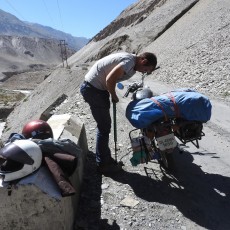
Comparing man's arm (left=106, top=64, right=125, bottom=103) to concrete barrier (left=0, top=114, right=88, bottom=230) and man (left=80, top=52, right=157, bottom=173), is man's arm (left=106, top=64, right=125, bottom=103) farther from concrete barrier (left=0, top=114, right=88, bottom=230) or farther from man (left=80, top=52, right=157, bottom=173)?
concrete barrier (left=0, top=114, right=88, bottom=230)

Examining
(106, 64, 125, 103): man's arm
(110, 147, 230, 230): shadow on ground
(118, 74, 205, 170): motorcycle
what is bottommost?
(110, 147, 230, 230): shadow on ground

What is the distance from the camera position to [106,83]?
592 cm

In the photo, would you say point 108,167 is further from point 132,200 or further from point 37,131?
point 37,131

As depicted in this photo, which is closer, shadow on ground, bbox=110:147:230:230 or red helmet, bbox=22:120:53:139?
shadow on ground, bbox=110:147:230:230

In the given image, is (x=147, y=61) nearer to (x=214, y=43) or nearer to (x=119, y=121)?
(x=119, y=121)

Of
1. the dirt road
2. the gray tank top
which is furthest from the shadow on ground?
the gray tank top

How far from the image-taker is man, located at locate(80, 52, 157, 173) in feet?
19.2

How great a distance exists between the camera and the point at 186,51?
92.4 feet

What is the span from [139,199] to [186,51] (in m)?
23.5

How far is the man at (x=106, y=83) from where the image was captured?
586cm

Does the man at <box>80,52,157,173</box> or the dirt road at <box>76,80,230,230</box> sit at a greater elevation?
the man at <box>80,52,157,173</box>

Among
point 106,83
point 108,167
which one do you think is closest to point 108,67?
point 106,83

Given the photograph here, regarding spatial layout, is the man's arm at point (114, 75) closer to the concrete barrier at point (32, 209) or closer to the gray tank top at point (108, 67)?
the gray tank top at point (108, 67)

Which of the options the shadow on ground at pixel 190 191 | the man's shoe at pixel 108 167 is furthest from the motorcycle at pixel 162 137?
the man's shoe at pixel 108 167
